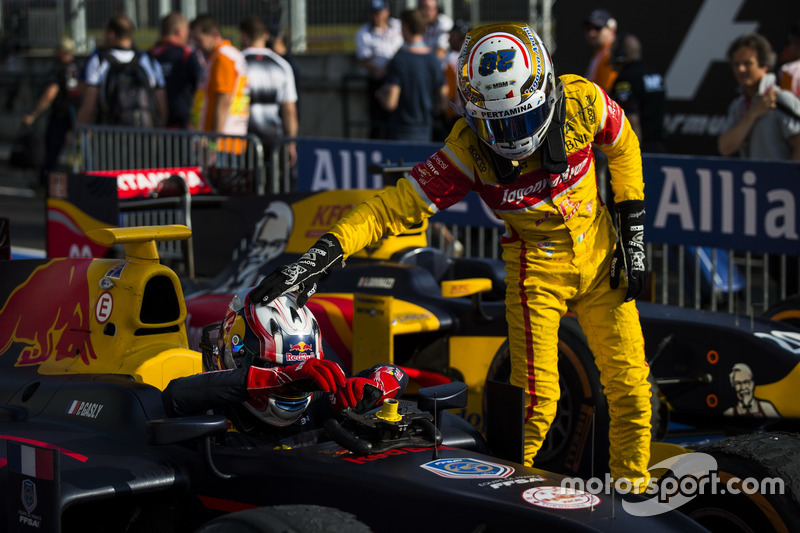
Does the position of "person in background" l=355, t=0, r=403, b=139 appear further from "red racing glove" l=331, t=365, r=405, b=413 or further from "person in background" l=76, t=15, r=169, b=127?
"red racing glove" l=331, t=365, r=405, b=413

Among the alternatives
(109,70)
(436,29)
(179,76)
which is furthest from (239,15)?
(109,70)

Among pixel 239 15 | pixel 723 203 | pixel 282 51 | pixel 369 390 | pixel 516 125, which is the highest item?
pixel 239 15

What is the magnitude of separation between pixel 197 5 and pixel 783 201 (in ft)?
39.0

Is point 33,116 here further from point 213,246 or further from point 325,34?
point 213,246

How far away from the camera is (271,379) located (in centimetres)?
395

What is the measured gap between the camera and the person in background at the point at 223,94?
33.8 ft

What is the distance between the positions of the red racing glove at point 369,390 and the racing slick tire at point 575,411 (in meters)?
1.55

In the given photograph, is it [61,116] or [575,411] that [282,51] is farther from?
[575,411]

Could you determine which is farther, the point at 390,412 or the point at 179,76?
the point at 179,76

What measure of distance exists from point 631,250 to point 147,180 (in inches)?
185

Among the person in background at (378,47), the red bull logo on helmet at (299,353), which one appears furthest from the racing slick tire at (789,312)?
the person in background at (378,47)

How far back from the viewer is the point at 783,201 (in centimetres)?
741

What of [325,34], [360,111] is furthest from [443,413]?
[325,34]

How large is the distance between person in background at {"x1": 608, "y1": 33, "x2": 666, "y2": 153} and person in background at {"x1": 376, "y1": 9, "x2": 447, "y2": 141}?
72.4 inches
